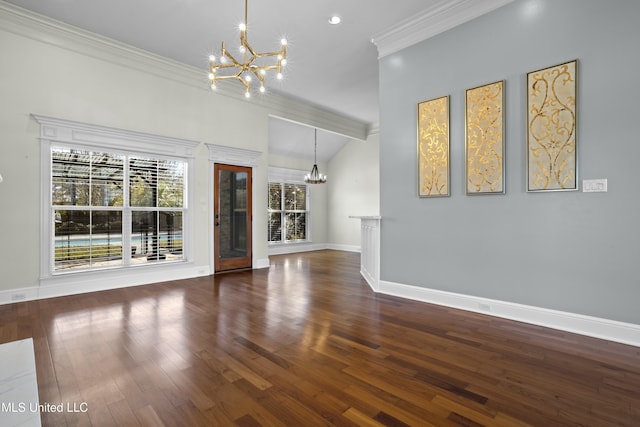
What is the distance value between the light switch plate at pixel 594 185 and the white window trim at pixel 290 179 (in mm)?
7212

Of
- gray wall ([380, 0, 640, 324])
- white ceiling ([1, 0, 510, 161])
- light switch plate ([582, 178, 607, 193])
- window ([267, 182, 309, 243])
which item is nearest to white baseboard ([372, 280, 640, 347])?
gray wall ([380, 0, 640, 324])

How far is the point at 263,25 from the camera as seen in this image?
14.1 ft

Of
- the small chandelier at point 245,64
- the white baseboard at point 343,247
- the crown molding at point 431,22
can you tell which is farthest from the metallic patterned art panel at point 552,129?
the white baseboard at point 343,247

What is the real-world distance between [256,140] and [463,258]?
472 centimetres

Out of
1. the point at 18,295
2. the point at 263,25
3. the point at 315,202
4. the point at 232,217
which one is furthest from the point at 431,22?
the point at 315,202

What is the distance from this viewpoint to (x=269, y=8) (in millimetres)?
3922

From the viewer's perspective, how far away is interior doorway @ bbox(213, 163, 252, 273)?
605 centimetres

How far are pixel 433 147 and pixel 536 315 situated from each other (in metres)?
2.18

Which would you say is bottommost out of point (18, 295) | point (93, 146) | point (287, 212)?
point (18, 295)

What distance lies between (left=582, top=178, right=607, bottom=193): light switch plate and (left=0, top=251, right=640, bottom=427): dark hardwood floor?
1352mm

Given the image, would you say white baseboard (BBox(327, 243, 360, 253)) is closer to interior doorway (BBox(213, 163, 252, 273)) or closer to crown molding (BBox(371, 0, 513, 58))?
interior doorway (BBox(213, 163, 252, 273))

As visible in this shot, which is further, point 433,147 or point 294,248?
point 294,248

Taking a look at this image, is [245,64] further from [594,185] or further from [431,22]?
[594,185]

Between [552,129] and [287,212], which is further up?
[552,129]
